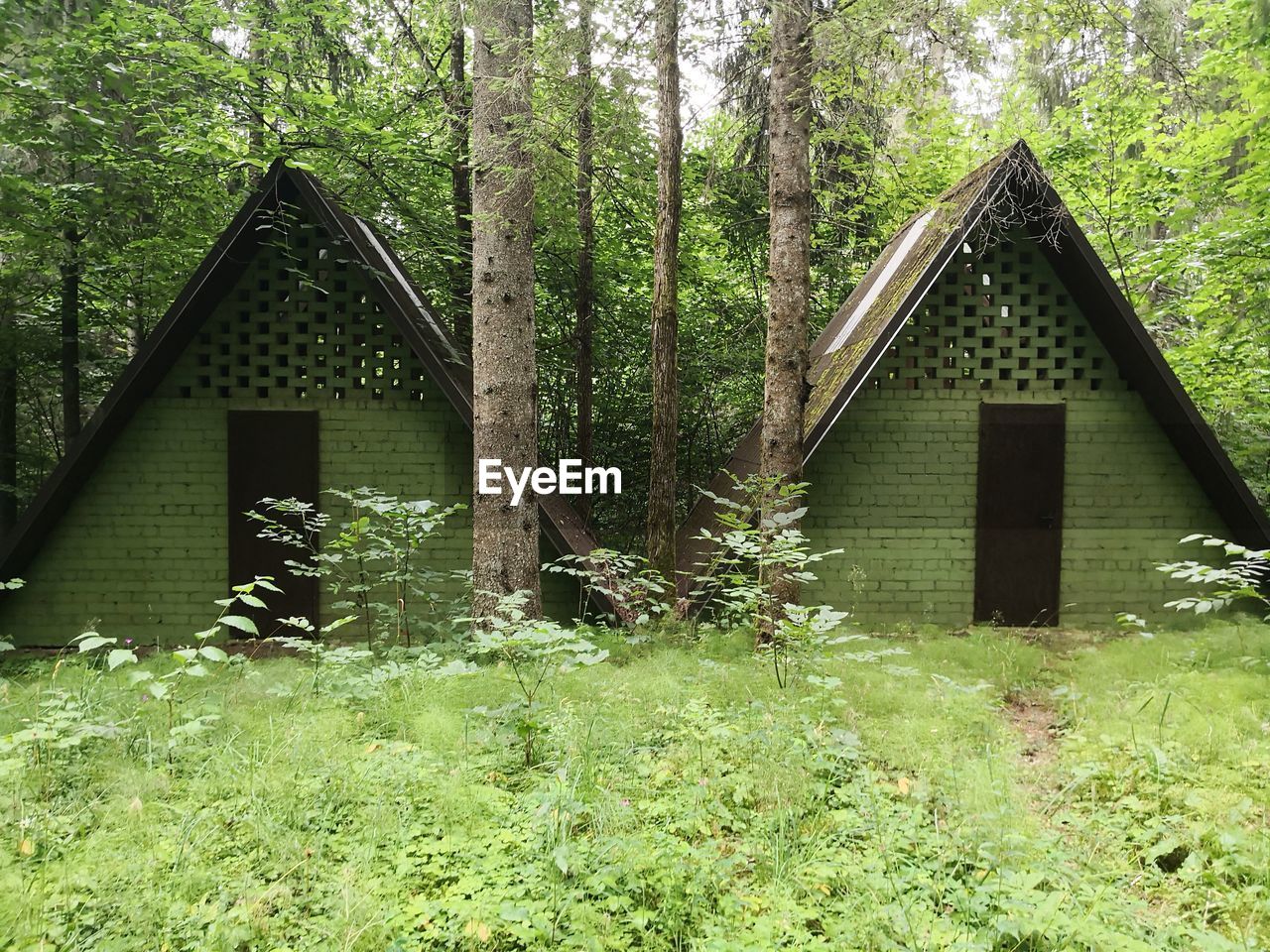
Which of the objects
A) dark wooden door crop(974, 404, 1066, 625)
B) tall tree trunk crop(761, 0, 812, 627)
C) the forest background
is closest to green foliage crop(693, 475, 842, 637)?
tall tree trunk crop(761, 0, 812, 627)

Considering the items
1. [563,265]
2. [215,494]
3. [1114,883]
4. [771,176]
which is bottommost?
[1114,883]

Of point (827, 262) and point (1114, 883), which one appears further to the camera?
point (827, 262)

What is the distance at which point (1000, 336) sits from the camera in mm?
7668

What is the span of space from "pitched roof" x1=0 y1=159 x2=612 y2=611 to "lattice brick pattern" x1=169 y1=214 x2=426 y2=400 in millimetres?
171

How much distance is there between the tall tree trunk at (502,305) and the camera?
5.90 m

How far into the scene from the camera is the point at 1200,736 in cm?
403

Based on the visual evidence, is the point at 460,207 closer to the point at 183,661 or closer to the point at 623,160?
the point at 623,160

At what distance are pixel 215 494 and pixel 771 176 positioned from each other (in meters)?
6.34

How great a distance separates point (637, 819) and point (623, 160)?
668 centimetres

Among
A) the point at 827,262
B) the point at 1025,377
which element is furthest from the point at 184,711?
the point at 827,262

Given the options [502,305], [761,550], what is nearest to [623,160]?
[502,305]

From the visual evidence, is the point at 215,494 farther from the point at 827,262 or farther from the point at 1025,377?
the point at 827,262
